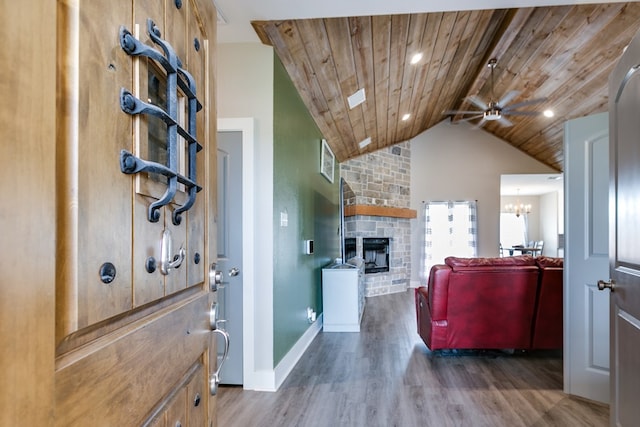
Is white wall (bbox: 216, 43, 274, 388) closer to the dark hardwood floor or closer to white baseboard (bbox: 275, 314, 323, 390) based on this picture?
white baseboard (bbox: 275, 314, 323, 390)

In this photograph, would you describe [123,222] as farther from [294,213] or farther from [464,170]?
[464,170]

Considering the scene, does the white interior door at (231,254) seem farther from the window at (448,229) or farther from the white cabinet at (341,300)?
the window at (448,229)

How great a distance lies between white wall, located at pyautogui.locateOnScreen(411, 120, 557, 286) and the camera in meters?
8.13

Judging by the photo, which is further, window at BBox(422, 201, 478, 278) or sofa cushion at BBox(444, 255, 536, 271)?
window at BBox(422, 201, 478, 278)

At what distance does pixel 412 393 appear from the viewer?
260 cm

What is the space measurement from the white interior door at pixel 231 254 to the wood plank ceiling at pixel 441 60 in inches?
38.1

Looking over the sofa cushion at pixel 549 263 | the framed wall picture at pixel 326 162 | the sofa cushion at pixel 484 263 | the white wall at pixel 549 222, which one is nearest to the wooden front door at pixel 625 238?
the sofa cushion at pixel 484 263

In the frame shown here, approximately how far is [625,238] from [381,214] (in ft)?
18.5

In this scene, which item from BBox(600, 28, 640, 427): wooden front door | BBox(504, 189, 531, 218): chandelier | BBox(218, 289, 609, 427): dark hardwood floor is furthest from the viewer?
BBox(504, 189, 531, 218): chandelier

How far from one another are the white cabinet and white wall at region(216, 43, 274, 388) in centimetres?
168

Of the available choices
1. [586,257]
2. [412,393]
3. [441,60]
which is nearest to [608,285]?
[586,257]

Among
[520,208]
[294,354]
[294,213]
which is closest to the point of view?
[294,354]

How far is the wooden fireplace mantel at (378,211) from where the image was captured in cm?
665

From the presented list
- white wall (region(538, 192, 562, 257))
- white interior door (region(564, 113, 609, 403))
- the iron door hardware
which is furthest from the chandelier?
the iron door hardware
